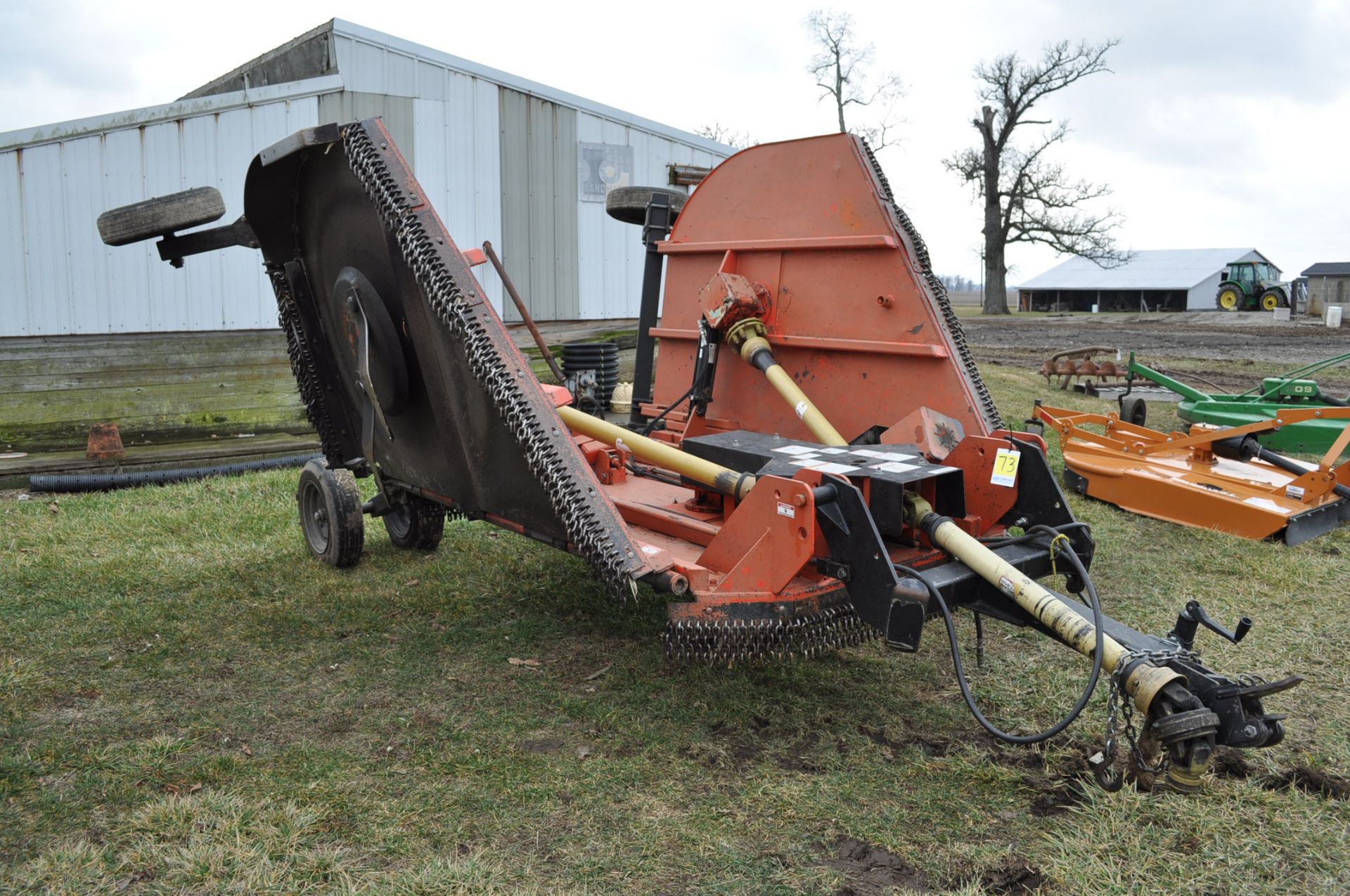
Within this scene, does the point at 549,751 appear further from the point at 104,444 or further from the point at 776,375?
the point at 104,444

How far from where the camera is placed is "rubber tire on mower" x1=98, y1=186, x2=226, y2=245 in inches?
163

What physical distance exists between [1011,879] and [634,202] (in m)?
4.39

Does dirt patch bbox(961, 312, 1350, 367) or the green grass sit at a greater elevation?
dirt patch bbox(961, 312, 1350, 367)

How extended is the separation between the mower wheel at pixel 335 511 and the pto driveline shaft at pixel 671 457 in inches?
51.0

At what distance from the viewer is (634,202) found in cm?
586

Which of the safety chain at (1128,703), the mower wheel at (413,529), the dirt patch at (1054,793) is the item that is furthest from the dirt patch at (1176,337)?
the safety chain at (1128,703)

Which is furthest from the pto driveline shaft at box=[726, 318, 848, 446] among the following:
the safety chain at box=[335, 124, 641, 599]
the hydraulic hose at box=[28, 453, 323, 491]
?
the hydraulic hose at box=[28, 453, 323, 491]

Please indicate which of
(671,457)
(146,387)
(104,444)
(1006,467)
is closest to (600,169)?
(146,387)

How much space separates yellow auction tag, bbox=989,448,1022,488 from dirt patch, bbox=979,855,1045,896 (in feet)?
4.10

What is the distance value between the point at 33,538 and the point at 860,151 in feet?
16.0

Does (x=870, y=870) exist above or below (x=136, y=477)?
below

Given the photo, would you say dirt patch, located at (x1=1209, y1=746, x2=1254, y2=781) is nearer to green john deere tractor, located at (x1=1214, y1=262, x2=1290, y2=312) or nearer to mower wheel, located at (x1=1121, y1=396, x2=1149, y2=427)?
mower wheel, located at (x1=1121, y1=396, x2=1149, y2=427)

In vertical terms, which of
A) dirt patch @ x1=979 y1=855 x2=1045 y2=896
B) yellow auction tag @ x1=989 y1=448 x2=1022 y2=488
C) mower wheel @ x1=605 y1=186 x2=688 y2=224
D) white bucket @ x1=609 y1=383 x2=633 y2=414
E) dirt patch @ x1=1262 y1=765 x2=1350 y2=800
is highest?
mower wheel @ x1=605 y1=186 x2=688 y2=224

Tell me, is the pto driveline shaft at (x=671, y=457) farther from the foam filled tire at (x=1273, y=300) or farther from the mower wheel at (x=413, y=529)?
the foam filled tire at (x=1273, y=300)
